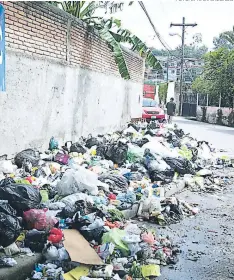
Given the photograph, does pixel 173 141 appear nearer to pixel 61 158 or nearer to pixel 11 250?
pixel 61 158

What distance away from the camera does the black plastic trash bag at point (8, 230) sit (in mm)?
3658

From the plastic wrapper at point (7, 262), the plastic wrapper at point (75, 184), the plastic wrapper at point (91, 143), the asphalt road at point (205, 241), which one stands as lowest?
the asphalt road at point (205, 241)

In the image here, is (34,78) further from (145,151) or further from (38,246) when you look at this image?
(38,246)

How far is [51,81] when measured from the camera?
26.1 feet

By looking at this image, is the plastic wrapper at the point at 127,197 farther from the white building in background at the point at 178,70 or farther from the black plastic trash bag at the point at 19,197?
the white building in background at the point at 178,70

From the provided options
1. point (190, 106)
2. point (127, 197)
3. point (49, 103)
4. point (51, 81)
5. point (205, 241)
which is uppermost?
point (51, 81)

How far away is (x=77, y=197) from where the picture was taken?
4.98 metres

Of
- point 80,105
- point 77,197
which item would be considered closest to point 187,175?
point 80,105

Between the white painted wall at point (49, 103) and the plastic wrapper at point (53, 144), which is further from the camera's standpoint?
the plastic wrapper at point (53, 144)

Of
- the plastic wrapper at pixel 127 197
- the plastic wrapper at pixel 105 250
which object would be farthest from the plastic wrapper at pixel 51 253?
the plastic wrapper at pixel 127 197

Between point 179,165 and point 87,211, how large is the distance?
3.96 m

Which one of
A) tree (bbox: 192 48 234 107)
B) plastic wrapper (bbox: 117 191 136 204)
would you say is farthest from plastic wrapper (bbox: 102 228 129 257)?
tree (bbox: 192 48 234 107)

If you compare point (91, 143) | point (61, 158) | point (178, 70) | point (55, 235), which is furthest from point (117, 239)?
point (178, 70)

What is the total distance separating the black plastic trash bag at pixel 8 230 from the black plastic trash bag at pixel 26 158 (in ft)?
9.58
